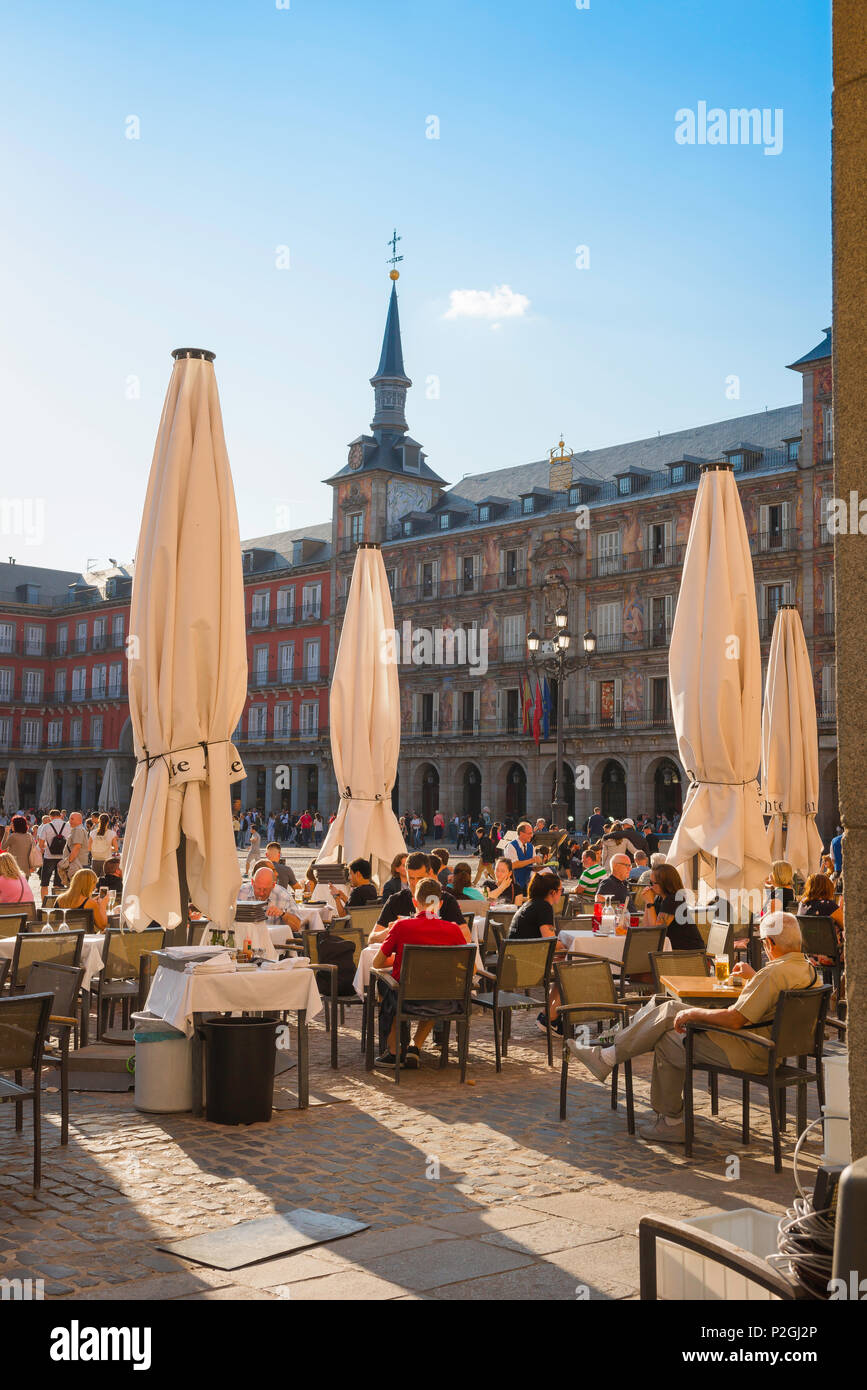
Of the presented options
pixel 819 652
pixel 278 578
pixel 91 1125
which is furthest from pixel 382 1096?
pixel 278 578

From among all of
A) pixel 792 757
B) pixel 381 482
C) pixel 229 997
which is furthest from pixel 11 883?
pixel 381 482

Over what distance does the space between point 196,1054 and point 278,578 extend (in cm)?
5016

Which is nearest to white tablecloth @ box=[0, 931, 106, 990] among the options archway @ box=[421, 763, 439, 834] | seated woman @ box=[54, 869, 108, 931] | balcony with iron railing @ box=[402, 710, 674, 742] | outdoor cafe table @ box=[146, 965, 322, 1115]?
seated woman @ box=[54, 869, 108, 931]

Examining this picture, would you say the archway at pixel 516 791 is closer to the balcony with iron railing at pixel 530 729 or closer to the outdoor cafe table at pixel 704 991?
the balcony with iron railing at pixel 530 729

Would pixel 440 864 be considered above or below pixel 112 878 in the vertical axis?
above

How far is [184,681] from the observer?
6.88 metres

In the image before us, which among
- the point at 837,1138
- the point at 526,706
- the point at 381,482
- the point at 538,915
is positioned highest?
the point at 381,482

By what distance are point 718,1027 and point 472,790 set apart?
140ft

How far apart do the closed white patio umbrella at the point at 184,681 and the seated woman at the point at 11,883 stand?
10.4 feet

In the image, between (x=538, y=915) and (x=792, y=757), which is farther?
(x=792, y=757)

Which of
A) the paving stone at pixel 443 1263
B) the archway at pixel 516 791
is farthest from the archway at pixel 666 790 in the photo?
the paving stone at pixel 443 1263

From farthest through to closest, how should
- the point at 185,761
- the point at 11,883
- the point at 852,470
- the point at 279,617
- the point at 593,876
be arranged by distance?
the point at 279,617, the point at 593,876, the point at 11,883, the point at 185,761, the point at 852,470

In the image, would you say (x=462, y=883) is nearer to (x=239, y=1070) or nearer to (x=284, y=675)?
(x=239, y=1070)
